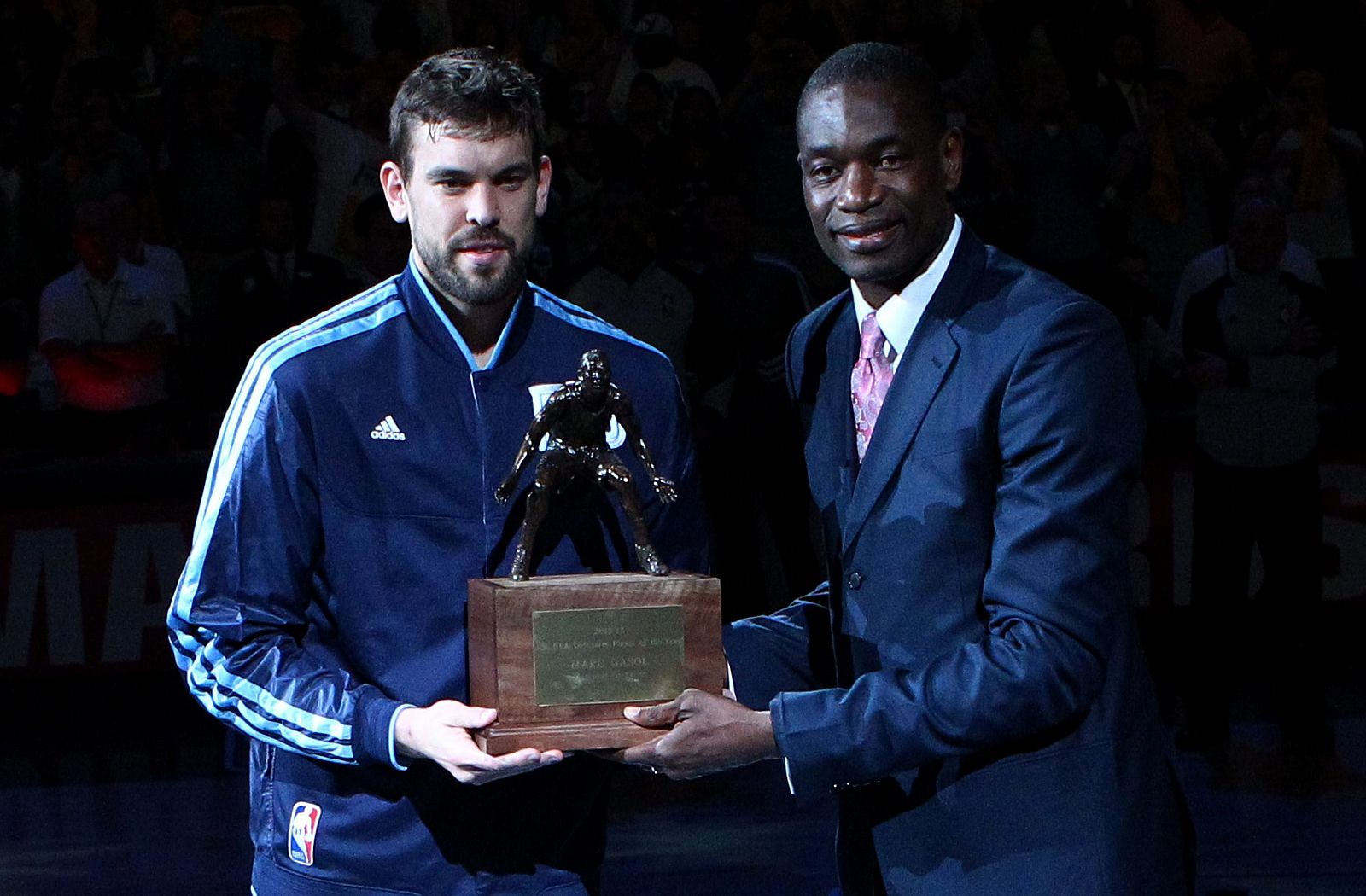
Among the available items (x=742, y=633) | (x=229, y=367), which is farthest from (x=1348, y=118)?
(x=742, y=633)

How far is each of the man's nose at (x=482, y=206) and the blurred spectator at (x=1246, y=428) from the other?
5.41m

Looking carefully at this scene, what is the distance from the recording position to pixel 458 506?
307cm

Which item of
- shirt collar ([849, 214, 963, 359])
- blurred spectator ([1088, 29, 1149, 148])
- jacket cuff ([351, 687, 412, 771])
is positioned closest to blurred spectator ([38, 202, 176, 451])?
blurred spectator ([1088, 29, 1149, 148])

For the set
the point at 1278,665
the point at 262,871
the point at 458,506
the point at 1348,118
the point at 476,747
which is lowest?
the point at 1278,665

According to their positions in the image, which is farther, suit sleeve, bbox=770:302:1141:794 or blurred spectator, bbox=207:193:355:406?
blurred spectator, bbox=207:193:355:406

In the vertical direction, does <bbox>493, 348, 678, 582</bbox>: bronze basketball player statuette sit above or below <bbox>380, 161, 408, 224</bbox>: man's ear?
below

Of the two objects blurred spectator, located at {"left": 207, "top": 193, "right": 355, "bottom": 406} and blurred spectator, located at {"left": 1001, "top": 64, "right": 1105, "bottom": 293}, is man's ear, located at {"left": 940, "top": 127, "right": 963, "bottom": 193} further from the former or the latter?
blurred spectator, located at {"left": 1001, "top": 64, "right": 1105, "bottom": 293}

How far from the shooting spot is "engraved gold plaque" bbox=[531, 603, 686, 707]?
2902 millimetres

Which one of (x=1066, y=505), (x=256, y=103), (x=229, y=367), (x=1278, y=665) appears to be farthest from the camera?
(x=256, y=103)

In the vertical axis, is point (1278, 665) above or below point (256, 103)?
below

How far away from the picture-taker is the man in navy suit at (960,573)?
2715mm

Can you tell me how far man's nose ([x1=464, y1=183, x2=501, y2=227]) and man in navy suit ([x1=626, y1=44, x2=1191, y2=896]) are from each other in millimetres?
493

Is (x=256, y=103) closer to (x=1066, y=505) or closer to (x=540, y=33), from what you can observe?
(x=540, y=33)

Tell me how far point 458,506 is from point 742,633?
54 centimetres
